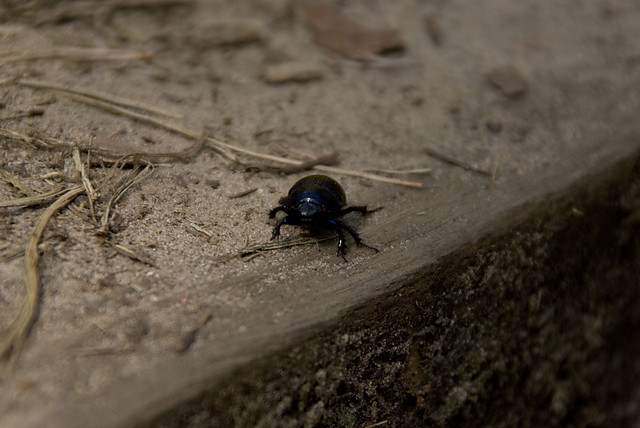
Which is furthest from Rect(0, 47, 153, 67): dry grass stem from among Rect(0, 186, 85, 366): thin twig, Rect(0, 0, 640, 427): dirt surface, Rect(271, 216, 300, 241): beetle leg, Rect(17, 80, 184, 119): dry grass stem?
Rect(271, 216, 300, 241): beetle leg

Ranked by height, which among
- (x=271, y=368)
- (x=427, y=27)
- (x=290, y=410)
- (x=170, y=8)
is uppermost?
(x=427, y=27)

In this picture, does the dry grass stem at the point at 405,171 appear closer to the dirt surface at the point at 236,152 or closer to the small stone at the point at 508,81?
the dirt surface at the point at 236,152

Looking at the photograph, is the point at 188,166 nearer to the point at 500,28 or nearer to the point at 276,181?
the point at 276,181

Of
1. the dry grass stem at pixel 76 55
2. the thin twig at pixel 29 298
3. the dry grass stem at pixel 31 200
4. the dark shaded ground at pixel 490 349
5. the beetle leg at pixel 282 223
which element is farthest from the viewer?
the dry grass stem at pixel 76 55

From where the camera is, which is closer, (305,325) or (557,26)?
(305,325)

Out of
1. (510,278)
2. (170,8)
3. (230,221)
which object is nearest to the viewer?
(230,221)

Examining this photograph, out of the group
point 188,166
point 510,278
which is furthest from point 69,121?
point 510,278

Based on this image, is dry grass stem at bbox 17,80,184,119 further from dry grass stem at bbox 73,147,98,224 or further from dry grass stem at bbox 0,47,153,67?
dry grass stem at bbox 73,147,98,224

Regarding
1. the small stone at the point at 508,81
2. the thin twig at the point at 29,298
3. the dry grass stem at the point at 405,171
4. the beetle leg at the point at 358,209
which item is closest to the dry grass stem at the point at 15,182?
the thin twig at the point at 29,298
